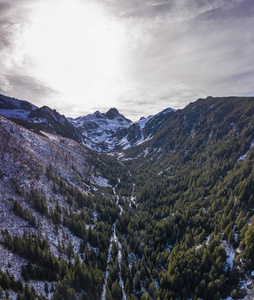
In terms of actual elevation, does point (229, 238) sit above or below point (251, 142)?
below

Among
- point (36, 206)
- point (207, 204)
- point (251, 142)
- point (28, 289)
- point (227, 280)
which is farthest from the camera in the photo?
point (251, 142)

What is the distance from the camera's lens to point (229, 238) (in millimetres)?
55469

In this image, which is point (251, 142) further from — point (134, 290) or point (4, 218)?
point (4, 218)

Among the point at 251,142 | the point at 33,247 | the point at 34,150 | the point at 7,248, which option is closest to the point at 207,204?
the point at 251,142

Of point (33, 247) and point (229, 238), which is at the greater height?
point (33, 247)

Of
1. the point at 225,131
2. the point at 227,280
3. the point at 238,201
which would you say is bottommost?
the point at 227,280

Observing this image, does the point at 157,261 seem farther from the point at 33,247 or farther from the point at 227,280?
the point at 33,247

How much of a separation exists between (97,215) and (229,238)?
62518mm

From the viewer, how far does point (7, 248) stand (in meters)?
36.0

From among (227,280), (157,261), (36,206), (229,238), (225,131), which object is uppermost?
(225,131)

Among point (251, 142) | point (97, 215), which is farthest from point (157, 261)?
point (251, 142)

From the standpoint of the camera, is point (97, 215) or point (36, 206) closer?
point (36, 206)

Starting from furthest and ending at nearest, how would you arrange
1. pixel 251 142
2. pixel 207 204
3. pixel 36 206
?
pixel 251 142 < pixel 207 204 < pixel 36 206

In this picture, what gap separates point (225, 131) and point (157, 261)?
149 metres
